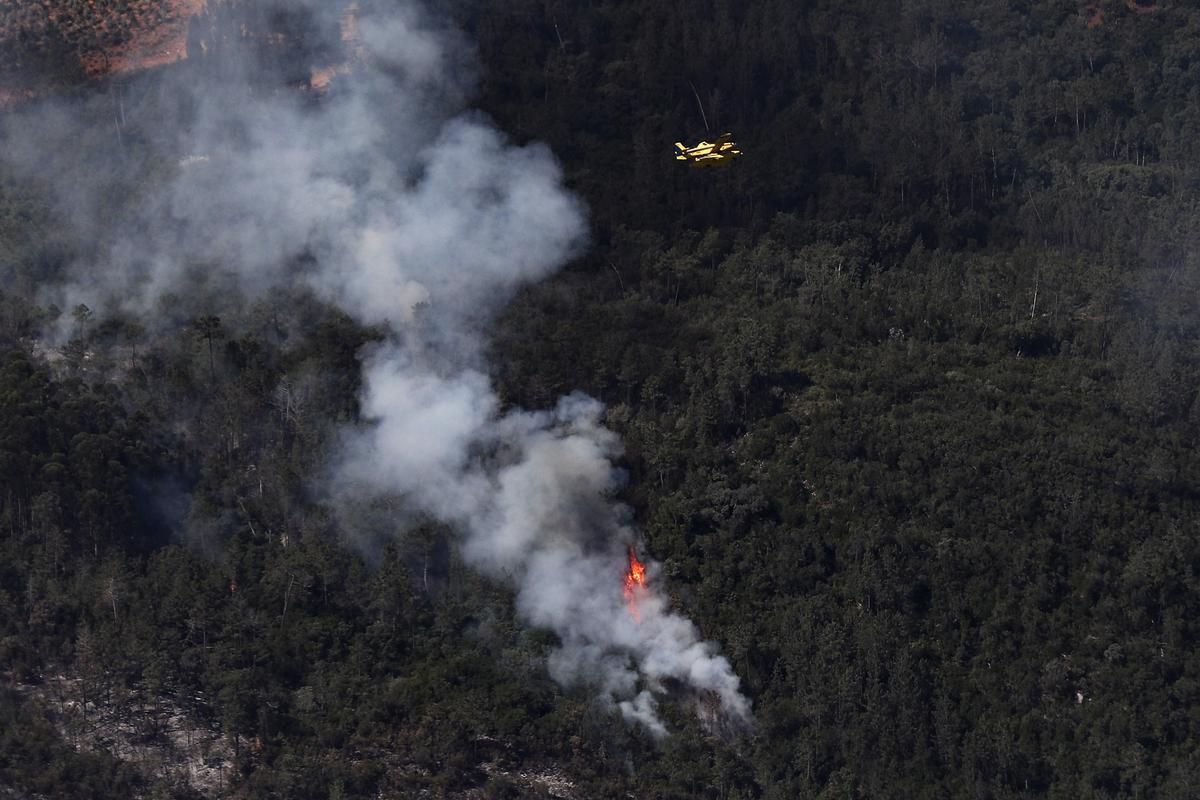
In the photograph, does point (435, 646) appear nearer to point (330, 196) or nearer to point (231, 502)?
point (231, 502)

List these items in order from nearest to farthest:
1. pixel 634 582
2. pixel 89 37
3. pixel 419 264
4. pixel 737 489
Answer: pixel 634 582, pixel 737 489, pixel 419 264, pixel 89 37

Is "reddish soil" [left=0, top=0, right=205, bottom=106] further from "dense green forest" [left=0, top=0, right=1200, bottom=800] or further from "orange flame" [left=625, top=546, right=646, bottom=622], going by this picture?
"orange flame" [left=625, top=546, right=646, bottom=622]

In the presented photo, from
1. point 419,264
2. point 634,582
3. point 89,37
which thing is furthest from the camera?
point 89,37

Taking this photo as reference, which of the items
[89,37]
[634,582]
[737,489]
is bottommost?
[634,582]

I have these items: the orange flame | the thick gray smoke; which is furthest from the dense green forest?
the thick gray smoke

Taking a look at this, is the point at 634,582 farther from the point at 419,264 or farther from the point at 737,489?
the point at 419,264

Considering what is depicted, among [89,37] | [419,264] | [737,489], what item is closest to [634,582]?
[737,489]
